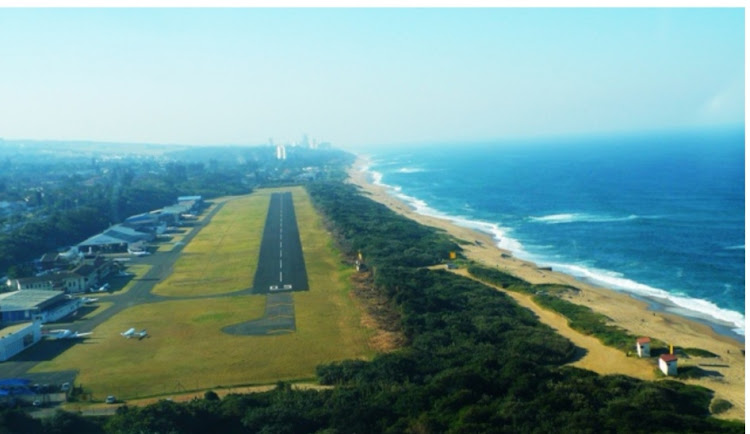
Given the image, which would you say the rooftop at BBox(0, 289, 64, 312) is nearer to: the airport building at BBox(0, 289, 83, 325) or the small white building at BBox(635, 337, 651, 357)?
the airport building at BBox(0, 289, 83, 325)

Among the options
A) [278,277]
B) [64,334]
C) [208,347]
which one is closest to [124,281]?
[278,277]

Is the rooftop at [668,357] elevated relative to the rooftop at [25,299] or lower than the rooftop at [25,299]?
lower

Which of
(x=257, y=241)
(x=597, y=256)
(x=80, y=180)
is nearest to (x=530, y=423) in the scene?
(x=597, y=256)

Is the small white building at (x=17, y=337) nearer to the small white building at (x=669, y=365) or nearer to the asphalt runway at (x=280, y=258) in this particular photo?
the asphalt runway at (x=280, y=258)

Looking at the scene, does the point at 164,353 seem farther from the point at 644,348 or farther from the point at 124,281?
the point at 644,348

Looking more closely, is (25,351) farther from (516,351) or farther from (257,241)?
(257,241)

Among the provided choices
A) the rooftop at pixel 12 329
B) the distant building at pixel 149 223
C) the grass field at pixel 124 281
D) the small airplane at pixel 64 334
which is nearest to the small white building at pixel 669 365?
the small airplane at pixel 64 334

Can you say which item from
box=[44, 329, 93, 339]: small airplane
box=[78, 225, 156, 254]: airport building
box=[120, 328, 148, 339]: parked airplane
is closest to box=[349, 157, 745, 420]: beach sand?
box=[120, 328, 148, 339]: parked airplane
